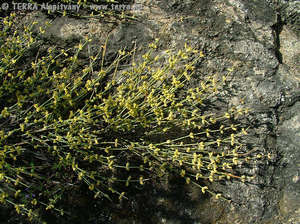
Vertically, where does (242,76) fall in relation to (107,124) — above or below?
above

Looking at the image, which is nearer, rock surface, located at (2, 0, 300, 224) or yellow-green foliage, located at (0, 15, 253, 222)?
yellow-green foliage, located at (0, 15, 253, 222)

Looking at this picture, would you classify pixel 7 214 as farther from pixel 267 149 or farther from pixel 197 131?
pixel 267 149

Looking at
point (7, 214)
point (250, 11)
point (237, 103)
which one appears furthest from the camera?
point (250, 11)

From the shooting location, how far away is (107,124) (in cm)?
243

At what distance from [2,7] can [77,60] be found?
767mm

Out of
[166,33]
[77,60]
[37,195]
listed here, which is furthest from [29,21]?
[37,195]

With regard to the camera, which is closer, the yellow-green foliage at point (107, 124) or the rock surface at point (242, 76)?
the yellow-green foliage at point (107, 124)

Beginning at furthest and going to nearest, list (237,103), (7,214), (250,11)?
(250,11) < (237,103) < (7,214)

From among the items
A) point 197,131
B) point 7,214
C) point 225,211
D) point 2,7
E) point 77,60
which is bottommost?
point 7,214

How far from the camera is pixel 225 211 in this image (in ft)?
7.70

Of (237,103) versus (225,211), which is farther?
(237,103)

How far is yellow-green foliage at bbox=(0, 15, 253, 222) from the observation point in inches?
86.2

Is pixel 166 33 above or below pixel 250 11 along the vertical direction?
below

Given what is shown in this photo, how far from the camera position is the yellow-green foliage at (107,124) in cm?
219
